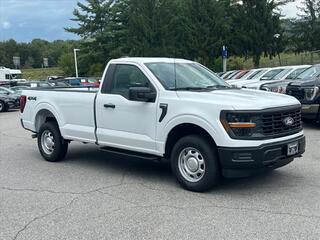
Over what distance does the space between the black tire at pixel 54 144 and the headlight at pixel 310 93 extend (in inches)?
246

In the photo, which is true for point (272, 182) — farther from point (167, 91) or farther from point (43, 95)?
point (43, 95)

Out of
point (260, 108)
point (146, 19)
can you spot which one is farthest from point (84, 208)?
point (146, 19)

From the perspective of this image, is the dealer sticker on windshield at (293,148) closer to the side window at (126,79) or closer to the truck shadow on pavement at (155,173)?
the truck shadow on pavement at (155,173)

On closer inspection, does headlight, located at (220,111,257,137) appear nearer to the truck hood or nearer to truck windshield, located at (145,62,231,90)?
the truck hood

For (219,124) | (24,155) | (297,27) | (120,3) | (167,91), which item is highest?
(120,3)

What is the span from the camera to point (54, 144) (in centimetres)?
874

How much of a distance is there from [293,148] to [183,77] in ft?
6.54

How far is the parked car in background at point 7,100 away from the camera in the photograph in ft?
81.1

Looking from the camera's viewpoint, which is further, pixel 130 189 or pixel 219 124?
pixel 130 189

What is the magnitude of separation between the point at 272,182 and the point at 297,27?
134 feet

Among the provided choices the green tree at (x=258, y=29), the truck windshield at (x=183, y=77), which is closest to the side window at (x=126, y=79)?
the truck windshield at (x=183, y=77)

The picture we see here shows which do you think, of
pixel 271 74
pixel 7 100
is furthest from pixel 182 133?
pixel 7 100

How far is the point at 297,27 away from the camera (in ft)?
146

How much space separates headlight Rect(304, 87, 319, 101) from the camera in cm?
1147
